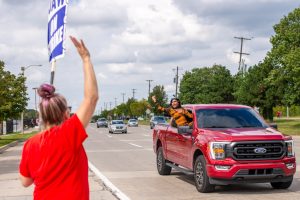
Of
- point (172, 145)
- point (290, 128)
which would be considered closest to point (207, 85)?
point (290, 128)

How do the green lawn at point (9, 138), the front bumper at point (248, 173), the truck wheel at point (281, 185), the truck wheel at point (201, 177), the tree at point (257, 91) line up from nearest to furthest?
1. the front bumper at point (248, 173)
2. the truck wheel at point (201, 177)
3. the truck wheel at point (281, 185)
4. the green lawn at point (9, 138)
5. the tree at point (257, 91)

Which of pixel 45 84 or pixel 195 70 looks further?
pixel 195 70

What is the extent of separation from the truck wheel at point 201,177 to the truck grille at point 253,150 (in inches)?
28.2

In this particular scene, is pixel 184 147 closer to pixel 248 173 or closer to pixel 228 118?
pixel 228 118

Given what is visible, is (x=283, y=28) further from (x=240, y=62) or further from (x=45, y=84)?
(x=45, y=84)

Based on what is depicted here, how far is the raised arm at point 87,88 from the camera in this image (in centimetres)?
372

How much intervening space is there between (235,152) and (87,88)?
6.99 metres

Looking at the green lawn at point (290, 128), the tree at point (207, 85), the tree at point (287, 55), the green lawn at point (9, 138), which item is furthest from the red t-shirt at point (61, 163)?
the tree at point (207, 85)

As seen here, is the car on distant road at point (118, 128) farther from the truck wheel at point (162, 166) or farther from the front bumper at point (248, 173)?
the front bumper at point (248, 173)

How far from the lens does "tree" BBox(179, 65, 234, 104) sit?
9394cm

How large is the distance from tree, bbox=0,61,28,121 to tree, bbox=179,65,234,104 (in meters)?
56.6

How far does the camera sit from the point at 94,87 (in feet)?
12.4

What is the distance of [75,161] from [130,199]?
649cm

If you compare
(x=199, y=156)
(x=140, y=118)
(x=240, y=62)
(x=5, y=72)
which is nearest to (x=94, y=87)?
(x=199, y=156)
